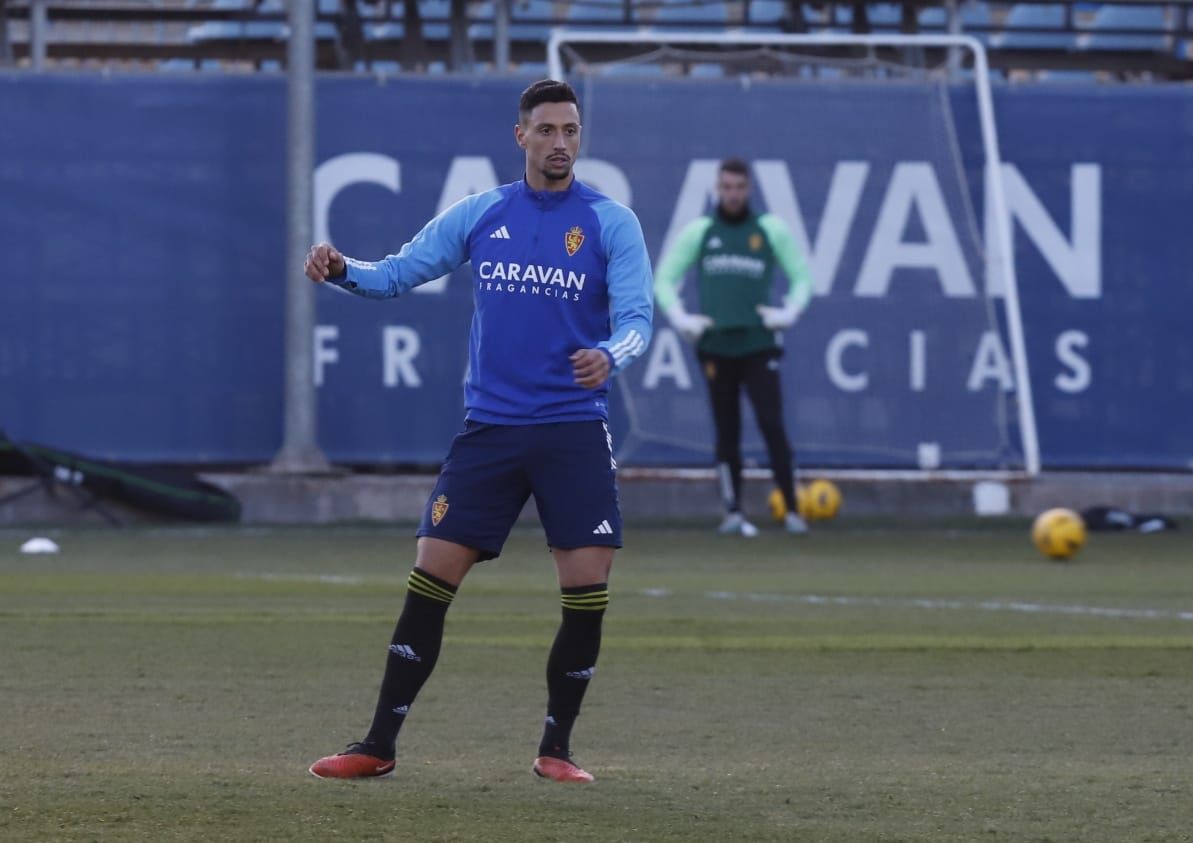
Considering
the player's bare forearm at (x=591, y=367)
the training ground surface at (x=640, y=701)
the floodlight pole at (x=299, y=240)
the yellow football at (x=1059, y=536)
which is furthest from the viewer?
the floodlight pole at (x=299, y=240)

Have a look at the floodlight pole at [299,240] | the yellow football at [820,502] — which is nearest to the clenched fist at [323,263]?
the floodlight pole at [299,240]

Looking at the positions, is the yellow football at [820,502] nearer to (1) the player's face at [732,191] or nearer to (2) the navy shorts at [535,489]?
(1) the player's face at [732,191]

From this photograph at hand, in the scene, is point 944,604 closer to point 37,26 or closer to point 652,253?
point 652,253

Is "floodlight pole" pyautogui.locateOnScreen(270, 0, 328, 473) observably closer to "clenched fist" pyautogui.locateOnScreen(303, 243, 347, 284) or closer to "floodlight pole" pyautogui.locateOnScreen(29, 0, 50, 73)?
"floodlight pole" pyautogui.locateOnScreen(29, 0, 50, 73)

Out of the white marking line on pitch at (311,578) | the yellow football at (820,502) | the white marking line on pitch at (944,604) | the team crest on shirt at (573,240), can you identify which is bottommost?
the yellow football at (820,502)

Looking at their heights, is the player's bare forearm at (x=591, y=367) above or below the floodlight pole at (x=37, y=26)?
below

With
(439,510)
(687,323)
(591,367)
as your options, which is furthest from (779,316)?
(591,367)

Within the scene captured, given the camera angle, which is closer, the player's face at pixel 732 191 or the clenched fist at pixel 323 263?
the clenched fist at pixel 323 263

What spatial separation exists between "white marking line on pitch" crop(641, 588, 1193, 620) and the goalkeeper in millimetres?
3648

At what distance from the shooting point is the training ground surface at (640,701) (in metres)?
5.67

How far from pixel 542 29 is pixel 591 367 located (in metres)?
16.6

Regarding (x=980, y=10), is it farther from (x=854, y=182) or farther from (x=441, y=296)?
(x=441, y=296)

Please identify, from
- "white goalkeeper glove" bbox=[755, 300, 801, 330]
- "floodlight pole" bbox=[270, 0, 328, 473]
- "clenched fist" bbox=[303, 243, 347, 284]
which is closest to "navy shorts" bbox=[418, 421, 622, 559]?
Result: "clenched fist" bbox=[303, 243, 347, 284]

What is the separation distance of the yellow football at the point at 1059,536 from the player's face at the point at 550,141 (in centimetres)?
854
